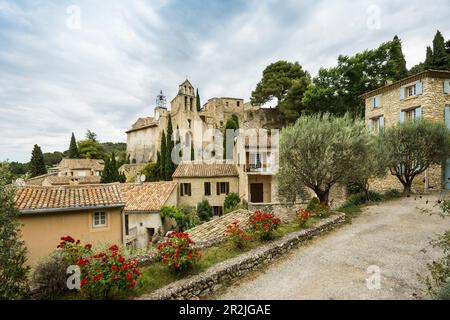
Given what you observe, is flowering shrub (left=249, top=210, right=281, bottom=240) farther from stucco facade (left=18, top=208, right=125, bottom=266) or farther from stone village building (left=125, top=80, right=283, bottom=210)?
stone village building (left=125, top=80, right=283, bottom=210)

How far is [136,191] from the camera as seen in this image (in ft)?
80.8

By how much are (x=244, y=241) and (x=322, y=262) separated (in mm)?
2731

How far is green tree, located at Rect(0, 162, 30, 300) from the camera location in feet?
15.3

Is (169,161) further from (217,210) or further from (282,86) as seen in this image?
(282,86)

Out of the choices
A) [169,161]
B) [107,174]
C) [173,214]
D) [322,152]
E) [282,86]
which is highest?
[282,86]

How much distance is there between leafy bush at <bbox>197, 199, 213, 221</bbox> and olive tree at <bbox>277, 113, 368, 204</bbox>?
12566mm

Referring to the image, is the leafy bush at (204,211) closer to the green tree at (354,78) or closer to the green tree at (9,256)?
the green tree at (9,256)

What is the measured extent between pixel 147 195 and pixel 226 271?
18747 mm

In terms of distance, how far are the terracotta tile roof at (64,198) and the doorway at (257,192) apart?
13680mm

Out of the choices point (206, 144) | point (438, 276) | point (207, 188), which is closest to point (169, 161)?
point (206, 144)

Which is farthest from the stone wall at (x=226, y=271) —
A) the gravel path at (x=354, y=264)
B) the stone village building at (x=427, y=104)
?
the stone village building at (x=427, y=104)

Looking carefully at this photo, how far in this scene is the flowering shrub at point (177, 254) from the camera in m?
6.23

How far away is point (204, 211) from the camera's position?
24.1m
